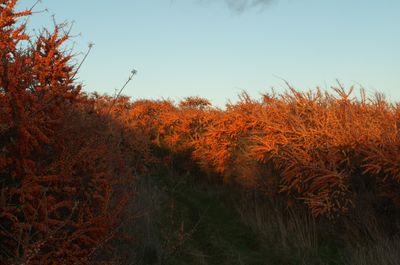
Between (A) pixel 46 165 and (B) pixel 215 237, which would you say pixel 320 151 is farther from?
(A) pixel 46 165

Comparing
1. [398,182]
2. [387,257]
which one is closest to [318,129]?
[398,182]

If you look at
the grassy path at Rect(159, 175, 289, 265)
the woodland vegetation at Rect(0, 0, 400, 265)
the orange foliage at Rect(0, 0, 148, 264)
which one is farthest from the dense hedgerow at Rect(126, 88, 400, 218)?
the orange foliage at Rect(0, 0, 148, 264)

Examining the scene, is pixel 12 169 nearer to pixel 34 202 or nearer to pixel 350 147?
pixel 34 202

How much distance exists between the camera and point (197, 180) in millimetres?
18719

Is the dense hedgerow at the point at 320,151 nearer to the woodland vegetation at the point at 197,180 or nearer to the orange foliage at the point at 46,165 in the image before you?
the woodland vegetation at the point at 197,180

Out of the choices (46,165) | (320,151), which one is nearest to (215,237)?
(320,151)

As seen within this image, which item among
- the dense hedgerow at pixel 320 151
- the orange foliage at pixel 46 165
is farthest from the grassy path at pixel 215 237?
the orange foliage at pixel 46 165

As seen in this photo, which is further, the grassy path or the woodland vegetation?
the grassy path

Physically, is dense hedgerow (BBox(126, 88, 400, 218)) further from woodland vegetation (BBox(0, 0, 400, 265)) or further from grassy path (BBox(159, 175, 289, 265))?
grassy path (BBox(159, 175, 289, 265))

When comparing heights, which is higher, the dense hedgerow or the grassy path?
the dense hedgerow

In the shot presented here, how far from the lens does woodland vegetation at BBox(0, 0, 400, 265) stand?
5242 mm

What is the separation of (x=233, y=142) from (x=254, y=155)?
113 inches

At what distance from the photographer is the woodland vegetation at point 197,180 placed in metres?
5.24

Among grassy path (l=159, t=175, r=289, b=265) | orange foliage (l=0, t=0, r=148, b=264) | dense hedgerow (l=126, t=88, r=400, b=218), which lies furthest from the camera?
dense hedgerow (l=126, t=88, r=400, b=218)
